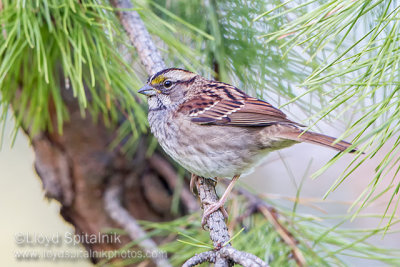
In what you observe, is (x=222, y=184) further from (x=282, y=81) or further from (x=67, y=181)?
(x=67, y=181)

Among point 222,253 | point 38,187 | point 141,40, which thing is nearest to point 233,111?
point 141,40

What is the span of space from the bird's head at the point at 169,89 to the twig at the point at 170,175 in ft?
1.56

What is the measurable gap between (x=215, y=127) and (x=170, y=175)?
→ 568mm

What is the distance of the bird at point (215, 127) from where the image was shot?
1880mm

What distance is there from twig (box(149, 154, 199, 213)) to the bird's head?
1.56ft

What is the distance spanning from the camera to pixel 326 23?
101 cm

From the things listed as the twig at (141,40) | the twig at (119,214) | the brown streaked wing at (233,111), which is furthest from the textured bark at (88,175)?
the twig at (141,40)

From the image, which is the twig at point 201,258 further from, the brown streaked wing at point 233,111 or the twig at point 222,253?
the brown streaked wing at point 233,111

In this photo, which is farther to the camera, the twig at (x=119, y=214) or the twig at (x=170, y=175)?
the twig at (x=170, y=175)

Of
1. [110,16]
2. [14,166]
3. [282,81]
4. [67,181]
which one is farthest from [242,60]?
[14,166]

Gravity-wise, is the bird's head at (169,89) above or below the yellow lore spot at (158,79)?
below

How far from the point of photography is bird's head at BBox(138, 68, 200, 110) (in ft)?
6.43

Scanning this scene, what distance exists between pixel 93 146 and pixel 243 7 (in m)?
0.94

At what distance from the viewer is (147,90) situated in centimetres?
197
